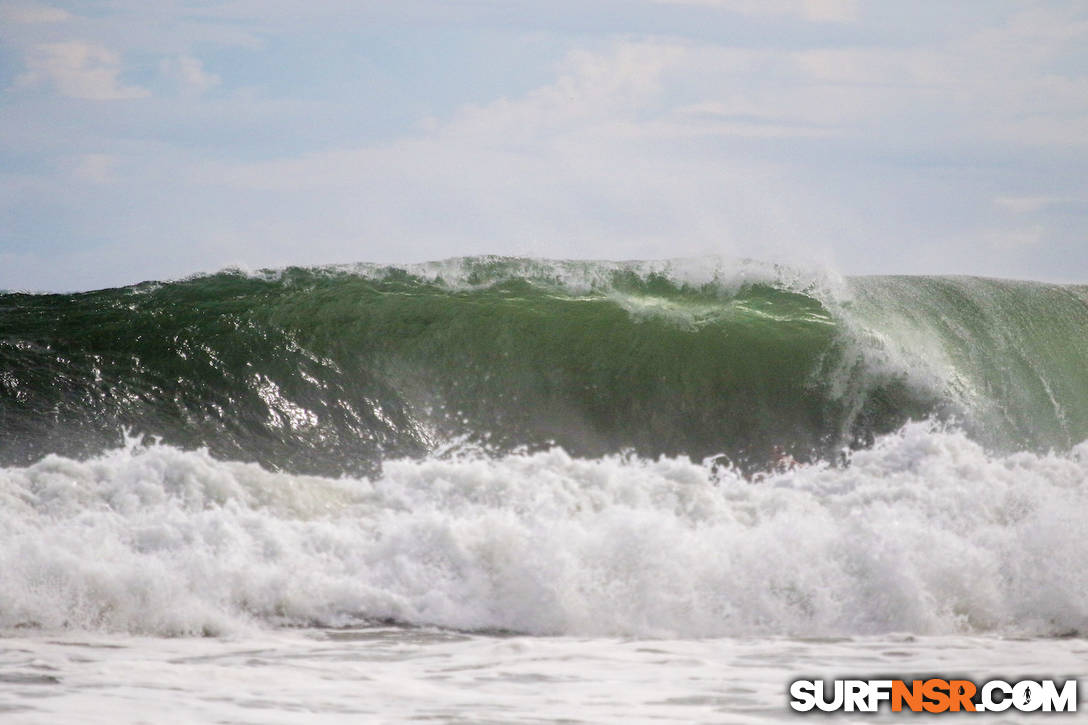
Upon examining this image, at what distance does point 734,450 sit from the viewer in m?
10.1

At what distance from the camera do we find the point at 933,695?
4758 mm

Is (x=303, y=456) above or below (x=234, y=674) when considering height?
above

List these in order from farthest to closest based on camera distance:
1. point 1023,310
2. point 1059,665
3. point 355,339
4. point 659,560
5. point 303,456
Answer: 1. point 1023,310
2. point 355,339
3. point 303,456
4. point 659,560
5. point 1059,665

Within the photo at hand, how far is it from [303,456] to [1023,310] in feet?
30.3

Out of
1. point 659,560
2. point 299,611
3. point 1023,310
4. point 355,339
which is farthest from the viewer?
point 1023,310

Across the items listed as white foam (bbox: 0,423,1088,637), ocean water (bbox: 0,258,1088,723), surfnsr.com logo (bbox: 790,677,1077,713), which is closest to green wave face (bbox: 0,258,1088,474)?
ocean water (bbox: 0,258,1088,723)

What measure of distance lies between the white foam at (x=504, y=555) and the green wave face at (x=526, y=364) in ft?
4.85

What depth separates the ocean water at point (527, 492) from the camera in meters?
5.18

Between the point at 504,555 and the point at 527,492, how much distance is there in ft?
4.15

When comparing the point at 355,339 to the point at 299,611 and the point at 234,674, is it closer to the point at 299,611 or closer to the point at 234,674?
the point at 299,611

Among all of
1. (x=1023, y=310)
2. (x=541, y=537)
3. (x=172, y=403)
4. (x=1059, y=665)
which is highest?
(x=1023, y=310)

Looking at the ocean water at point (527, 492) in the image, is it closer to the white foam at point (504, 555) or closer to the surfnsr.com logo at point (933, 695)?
the white foam at point (504, 555)

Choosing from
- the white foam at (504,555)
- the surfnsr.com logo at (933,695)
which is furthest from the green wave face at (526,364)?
the surfnsr.com logo at (933,695)


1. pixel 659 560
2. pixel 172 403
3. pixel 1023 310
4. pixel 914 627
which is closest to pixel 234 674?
pixel 659 560
